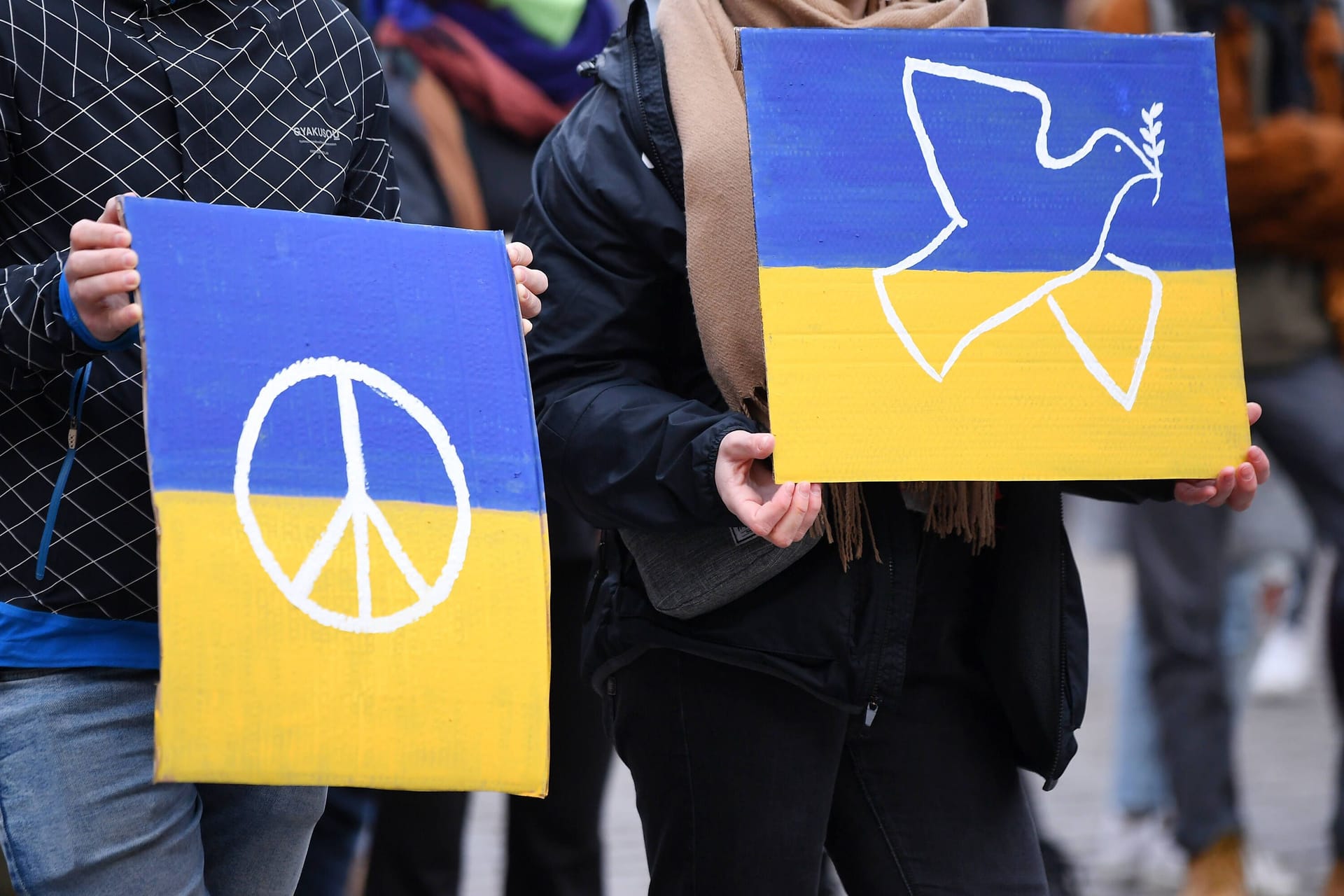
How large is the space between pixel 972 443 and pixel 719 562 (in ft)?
1.16

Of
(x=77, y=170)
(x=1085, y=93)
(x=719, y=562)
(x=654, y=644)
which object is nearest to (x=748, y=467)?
(x=719, y=562)

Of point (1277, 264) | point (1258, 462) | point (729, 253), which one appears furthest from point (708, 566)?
point (1277, 264)

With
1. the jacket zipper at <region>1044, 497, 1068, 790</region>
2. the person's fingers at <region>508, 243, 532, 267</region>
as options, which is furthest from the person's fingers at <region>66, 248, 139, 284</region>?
the jacket zipper at <region>1044, 497, 1068, 790</region>

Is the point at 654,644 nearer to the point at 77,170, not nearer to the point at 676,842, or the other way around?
the point at 676,842

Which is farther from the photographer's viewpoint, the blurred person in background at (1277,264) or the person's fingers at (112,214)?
the blurred person in background at (1277,264)

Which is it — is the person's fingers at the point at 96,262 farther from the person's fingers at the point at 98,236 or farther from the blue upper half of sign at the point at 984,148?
the blue upper half of sign at the point at 984,148

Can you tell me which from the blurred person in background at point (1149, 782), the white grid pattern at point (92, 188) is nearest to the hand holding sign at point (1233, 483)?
the white grid pattern at point (92, 188)

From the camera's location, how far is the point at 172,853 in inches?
78.6

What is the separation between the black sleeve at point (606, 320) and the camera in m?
2.19

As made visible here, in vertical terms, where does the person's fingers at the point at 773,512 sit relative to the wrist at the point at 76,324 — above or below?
below

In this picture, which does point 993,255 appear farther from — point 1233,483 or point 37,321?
point 37,321

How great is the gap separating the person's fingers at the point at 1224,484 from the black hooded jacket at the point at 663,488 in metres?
0.10

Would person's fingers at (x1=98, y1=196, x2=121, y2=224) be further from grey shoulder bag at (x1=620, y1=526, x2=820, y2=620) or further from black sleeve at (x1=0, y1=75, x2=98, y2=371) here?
grey shoulder bag at (x1=620, y1=526, x2=820, y2=620)

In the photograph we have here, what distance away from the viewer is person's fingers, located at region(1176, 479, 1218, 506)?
2.27 meters
